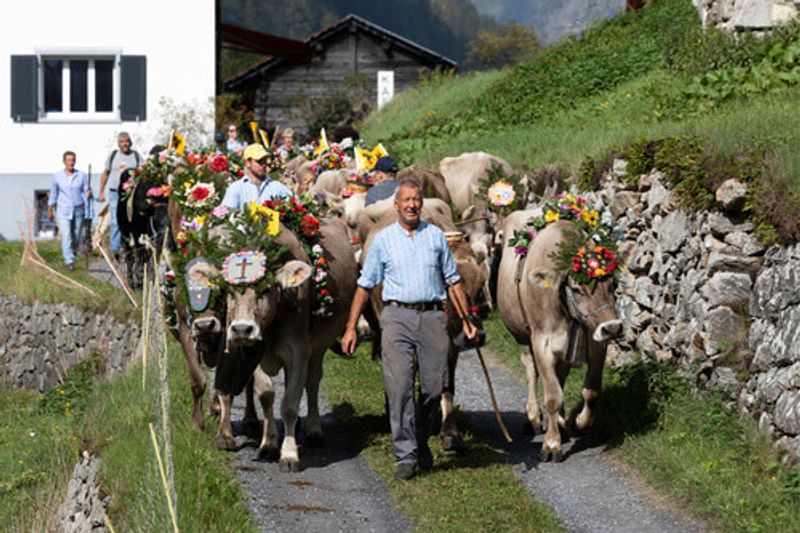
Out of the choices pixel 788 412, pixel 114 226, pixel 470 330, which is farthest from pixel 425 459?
pixel 114 226

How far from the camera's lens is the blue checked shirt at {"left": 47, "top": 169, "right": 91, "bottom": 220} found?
23953mm

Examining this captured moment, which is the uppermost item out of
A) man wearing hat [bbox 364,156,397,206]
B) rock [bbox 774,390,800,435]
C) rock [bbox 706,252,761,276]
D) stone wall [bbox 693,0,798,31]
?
stone wall [bbox 693,0,798,31]

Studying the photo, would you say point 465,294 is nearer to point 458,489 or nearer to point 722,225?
point 458,489

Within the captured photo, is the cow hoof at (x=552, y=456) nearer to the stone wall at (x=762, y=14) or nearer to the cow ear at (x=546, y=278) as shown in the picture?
the cow ear at (x=546, y=278)

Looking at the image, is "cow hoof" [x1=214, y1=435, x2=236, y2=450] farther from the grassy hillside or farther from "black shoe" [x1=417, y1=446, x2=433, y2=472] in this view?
the grassy hillside

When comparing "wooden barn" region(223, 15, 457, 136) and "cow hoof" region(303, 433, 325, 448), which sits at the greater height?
"wooden barn" region(223, 15, 457, 136)

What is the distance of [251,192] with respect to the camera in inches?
517

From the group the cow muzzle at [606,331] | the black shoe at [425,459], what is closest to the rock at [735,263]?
the cow muzzle at [606,331]

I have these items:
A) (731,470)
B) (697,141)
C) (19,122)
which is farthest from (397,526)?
(19,122)

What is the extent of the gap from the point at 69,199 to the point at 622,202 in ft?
37.5

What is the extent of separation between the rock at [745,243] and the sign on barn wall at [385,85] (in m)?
34.9

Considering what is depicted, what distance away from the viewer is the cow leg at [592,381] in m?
12.3

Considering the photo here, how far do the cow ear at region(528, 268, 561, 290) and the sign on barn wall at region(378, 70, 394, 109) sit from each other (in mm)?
35116

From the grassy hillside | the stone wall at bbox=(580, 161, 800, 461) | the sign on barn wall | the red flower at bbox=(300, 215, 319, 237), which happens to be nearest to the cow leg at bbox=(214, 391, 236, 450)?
the red flower at bbox=(300, 215, 319, 237)
